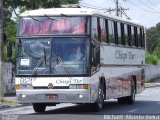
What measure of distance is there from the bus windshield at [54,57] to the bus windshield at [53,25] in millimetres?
274

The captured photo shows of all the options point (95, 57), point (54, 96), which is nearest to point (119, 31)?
point (95, 57)

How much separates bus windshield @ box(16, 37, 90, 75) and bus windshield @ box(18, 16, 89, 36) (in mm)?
274

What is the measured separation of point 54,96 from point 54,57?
1.32 metres

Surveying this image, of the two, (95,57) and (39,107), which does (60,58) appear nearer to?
(95,57)

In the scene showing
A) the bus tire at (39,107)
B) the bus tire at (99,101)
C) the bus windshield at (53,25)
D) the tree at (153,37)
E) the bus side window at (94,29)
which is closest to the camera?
A: the bus windshield at (53,25)

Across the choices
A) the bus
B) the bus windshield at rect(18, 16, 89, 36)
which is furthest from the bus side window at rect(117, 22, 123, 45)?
the bus windshield at rect(18, 16, 89, 36)

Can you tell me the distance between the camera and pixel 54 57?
20125mm

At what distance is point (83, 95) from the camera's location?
19750 mm

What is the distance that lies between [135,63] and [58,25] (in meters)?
7.92

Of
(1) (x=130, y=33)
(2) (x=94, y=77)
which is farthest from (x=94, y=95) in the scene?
(1) (x=130, y=33)

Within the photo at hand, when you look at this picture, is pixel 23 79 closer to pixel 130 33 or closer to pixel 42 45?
pixel 42 45

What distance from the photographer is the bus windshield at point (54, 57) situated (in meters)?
20.0

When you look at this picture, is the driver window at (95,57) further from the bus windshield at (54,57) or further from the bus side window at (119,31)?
the bus side window at (119,31)

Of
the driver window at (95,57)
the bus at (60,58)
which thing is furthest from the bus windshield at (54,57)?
the driver window at (95,57)
